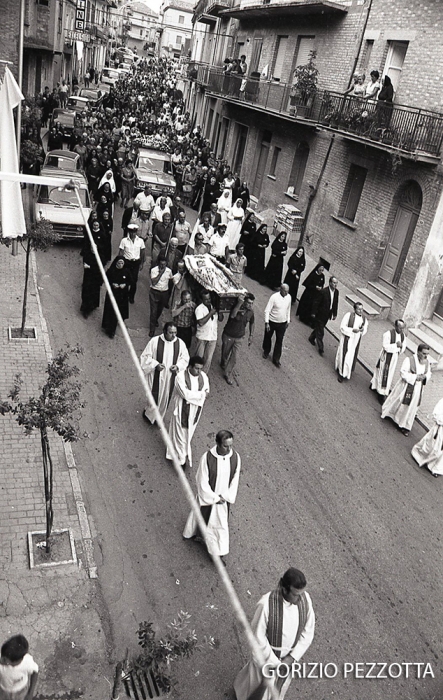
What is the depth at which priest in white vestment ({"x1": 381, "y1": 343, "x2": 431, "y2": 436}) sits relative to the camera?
10.2m

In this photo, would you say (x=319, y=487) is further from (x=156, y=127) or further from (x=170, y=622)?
(x=156, y=127)

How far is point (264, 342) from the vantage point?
1214 centimetres

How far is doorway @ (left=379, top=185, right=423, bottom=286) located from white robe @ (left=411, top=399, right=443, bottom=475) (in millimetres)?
7112

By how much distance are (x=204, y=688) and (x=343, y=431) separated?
542 cm

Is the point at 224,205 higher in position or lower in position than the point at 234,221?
higher

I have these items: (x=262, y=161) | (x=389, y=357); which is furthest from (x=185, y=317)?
(x=262, y=161)

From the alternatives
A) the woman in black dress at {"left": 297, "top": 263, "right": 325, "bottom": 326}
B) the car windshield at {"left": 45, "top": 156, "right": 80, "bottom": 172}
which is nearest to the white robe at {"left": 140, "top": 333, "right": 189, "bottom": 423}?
the woman in black dress at {"left": 297, "top": 263, "right": 325, "bottom": 326}

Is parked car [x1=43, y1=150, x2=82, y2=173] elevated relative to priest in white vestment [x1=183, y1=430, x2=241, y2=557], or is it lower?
elevated

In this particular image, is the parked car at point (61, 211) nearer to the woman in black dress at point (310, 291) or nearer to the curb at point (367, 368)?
the woman in black dress at point (310, 291)

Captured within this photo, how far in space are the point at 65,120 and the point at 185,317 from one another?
19.4 meters

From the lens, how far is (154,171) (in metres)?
21.6

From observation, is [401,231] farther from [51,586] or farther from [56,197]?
[51,586]

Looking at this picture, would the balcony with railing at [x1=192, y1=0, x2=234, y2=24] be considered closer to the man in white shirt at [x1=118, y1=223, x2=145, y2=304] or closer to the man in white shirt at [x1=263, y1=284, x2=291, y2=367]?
the man in white shirt at [x1=118, y1=223, x2=145, y2=304]

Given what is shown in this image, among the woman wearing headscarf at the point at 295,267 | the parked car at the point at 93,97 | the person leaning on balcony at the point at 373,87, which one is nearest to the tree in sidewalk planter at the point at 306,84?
the person leaning on balcony at the point at 373,87
